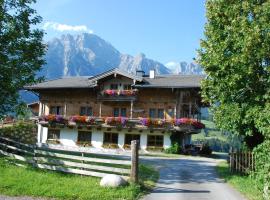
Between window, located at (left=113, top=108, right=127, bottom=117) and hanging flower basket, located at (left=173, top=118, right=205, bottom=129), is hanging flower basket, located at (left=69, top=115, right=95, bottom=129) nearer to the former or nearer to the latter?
window, located at (left=113, top=108, right=127, bottom=117)

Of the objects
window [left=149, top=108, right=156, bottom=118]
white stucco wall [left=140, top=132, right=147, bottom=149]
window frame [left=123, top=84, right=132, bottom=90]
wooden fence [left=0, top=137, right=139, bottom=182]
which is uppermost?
window frame [left=123, top=84, right=132, bottom=90]

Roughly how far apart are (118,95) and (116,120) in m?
3.15

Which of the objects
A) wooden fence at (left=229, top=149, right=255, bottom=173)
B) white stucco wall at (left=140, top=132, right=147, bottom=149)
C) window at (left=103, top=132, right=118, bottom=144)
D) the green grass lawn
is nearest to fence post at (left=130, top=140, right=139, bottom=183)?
the green grass lawn

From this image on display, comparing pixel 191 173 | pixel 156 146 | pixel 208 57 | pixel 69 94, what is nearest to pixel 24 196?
pixel 191 173

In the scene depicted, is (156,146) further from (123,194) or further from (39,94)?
(123,194)

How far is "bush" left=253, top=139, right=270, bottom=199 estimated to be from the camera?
13.1 meters

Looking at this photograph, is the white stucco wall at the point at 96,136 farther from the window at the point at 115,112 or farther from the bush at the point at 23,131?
the window at the point at 115,112

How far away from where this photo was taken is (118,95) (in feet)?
165

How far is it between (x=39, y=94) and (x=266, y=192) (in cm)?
4462

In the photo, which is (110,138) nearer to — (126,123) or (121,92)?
(126,123)

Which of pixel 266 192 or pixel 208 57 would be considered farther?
pixel 208 57

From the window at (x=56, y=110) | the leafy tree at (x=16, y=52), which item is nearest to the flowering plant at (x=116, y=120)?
the window at (x=56, y=110)

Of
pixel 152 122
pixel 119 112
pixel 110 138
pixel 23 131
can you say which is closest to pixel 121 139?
pixel 110 138

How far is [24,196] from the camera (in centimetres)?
1541
